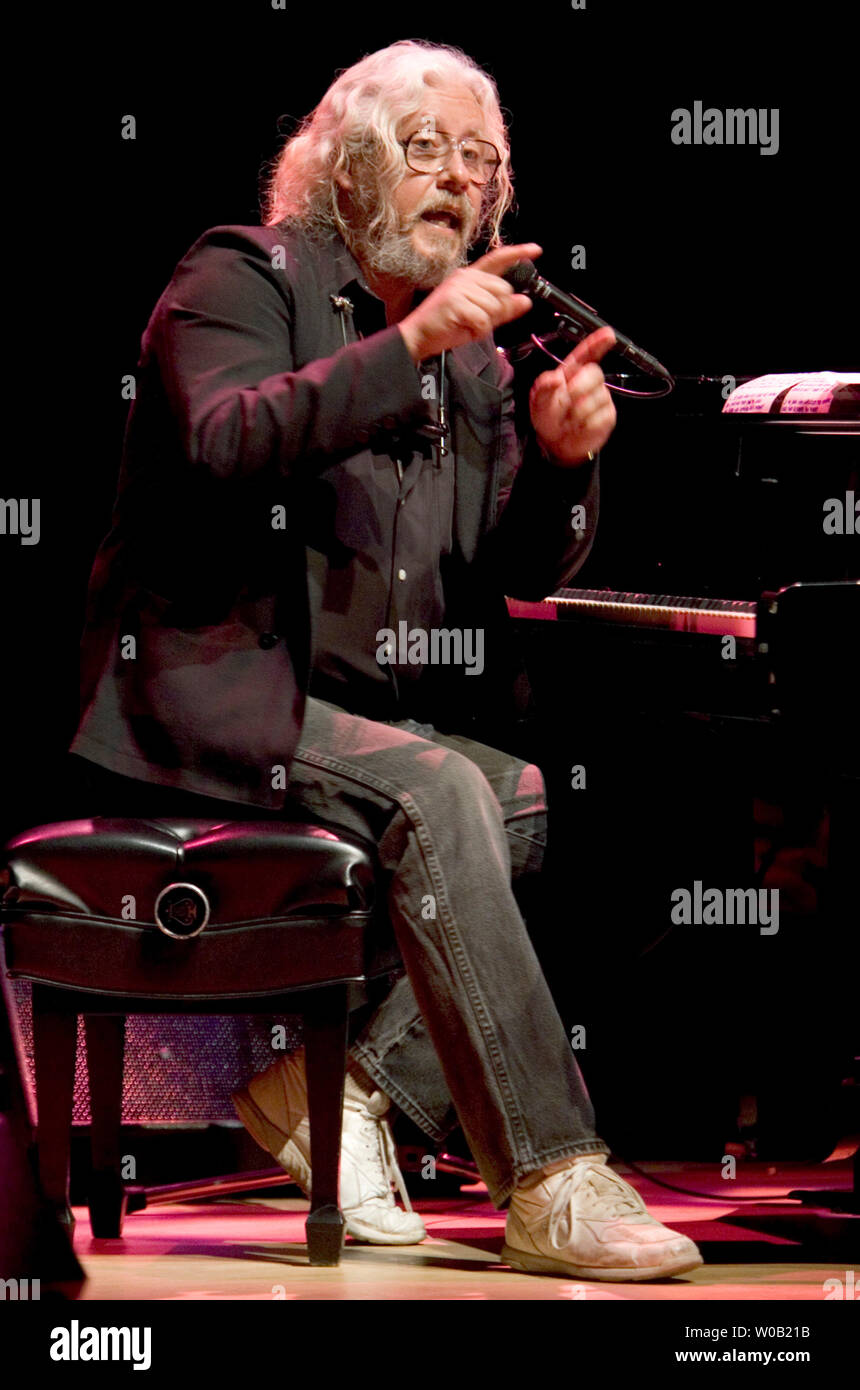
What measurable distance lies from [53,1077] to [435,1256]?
0.56m

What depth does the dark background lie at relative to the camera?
3.22 m

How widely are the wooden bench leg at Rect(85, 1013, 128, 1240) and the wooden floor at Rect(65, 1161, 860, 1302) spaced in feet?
0.14

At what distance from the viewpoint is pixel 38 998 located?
2189 millimetres

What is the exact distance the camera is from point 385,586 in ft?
7.85

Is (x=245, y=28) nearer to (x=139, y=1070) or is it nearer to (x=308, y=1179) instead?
(x=139, y=1070)

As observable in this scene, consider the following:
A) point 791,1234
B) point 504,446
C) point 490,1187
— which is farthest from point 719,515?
point 490,1187

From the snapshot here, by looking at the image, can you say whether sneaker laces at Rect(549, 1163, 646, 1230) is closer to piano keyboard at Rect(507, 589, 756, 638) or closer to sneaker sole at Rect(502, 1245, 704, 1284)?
sneaker sole at Rect(502, 1245, 704, 1284)

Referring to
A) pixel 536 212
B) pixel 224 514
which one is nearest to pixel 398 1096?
pixel 224 514

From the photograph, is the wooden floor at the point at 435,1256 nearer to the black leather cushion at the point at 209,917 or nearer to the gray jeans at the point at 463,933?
the gray jeans at the point at 463,933

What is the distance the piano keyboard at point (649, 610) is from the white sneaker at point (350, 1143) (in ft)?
2.72

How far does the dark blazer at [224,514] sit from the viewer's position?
210 cm

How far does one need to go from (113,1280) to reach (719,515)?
1.82 metres

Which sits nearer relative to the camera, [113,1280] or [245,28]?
[113,1280]

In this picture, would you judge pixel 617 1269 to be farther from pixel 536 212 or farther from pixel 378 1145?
pixel 536 212
